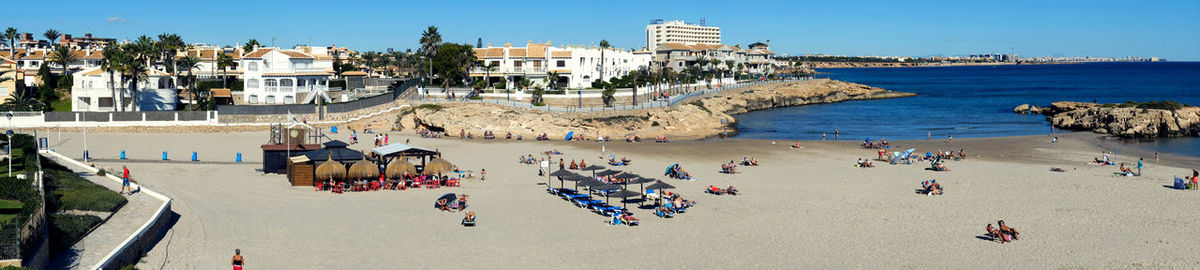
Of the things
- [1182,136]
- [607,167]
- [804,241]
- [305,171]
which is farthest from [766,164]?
[1182,136]

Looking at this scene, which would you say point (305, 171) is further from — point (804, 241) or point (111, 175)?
point (804, 241)

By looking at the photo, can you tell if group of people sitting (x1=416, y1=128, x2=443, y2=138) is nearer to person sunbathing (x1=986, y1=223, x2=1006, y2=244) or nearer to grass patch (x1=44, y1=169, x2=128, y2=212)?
grass patch (x1=44, y1=169, x2=128, y2=212)

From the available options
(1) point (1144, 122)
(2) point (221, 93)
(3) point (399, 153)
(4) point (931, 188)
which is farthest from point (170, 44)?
(1) point (1144, 122)

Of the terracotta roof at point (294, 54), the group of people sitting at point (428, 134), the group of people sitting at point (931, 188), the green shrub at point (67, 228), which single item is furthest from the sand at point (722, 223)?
the terracotta roof at point (294, 54)

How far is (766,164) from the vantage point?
136 ft

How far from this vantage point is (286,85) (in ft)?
204

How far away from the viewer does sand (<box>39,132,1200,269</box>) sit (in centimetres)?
2186

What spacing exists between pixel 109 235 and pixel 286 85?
4340cm

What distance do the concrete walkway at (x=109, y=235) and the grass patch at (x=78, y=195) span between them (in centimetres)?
35

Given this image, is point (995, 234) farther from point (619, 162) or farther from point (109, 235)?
point (109, 235)

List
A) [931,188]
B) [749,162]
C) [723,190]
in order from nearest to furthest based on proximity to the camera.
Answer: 1. [723,190]
2. [931,188]
3. [749,162]

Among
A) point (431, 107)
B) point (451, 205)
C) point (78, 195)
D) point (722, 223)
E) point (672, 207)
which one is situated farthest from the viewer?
point (431, 107)

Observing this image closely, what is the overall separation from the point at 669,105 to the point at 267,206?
4467 centimetres

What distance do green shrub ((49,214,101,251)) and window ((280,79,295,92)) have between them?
42049 millimetres
